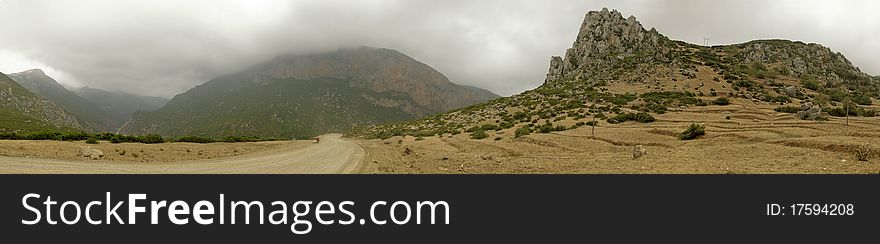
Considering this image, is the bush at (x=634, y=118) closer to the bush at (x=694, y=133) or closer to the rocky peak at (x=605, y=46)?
the bush at (x=694, y=133)

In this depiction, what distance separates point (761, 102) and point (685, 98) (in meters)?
11.0

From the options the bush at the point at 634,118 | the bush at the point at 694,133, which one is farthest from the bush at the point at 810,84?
the bush at the point at 694,133

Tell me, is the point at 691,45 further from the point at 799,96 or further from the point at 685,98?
the point at 685,98

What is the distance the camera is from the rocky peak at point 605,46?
96.7 m

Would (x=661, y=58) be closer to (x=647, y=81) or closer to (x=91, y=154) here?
(x=647, y=81)

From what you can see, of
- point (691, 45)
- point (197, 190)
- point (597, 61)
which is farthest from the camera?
point (691, 45)

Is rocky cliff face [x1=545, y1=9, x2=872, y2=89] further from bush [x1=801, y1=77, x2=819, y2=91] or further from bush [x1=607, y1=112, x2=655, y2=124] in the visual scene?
bush [x1=607, y1=112, x2=655, y2=124]

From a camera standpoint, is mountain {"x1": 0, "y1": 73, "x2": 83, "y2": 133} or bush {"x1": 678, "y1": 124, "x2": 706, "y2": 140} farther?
mountain {"x1": 0, "y1": 73, "x2": 83, "y2": 133}

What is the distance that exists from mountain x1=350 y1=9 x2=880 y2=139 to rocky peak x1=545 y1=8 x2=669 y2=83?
0.25 meters

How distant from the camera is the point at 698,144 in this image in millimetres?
21297

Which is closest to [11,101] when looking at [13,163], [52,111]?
[52,111]

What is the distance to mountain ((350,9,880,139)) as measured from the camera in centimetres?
5641

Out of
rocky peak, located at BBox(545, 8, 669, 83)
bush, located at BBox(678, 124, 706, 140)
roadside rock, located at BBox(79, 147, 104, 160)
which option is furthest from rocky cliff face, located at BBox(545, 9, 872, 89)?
roadside rock, located at BBox(79, 147, 104, 160)

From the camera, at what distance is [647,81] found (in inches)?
3068
